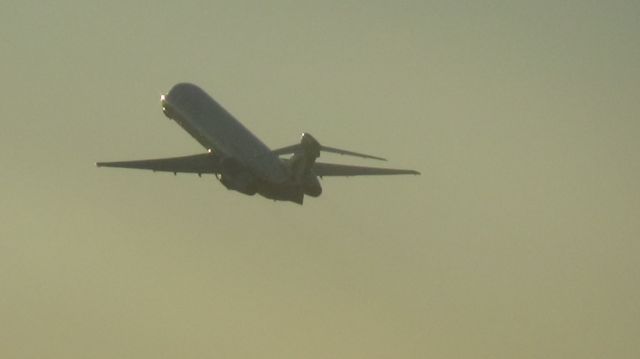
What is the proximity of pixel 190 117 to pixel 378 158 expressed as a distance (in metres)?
28.6

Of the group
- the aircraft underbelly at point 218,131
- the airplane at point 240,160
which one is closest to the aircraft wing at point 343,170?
the airplane at point 240,160

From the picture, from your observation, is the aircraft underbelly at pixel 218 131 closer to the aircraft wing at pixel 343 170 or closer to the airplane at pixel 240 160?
the airplane at pixel 240 160

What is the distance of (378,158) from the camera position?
102 metres

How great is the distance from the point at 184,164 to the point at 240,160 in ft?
19.8

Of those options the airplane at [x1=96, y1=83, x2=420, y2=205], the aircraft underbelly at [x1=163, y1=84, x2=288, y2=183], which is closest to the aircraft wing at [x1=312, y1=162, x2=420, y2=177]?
the airplane at [x1=96, y1=83, x2=420, y2=205]

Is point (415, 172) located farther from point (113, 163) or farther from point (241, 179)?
point (113, 163)

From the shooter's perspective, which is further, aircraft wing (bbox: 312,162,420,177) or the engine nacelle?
aircraft wing (bbox: 312,162,420,177)

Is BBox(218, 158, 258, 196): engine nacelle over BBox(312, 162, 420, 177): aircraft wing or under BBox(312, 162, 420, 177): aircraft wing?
under

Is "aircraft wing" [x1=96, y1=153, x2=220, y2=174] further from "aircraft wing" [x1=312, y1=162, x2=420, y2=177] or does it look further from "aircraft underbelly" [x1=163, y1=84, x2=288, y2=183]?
"aircraft wing" [x1=312, y1=162, x2=420, y2=177]

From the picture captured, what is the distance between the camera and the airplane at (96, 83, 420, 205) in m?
105

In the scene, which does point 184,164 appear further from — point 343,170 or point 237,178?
point 343,170

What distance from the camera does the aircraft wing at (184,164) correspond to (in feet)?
373

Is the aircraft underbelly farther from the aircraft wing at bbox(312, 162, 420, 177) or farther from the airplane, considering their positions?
the aircraft wing at bbox(312, 162, 420, 177)

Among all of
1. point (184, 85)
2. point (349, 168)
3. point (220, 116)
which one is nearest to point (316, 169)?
point (349, 168)
